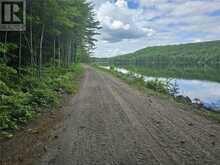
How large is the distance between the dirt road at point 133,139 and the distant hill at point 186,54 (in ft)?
344

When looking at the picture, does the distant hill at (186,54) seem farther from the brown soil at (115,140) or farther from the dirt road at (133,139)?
the brown soil at (115,140)

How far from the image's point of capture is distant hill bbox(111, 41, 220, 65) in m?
112

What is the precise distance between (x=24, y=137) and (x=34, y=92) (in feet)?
13.8

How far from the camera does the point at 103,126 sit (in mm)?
6754

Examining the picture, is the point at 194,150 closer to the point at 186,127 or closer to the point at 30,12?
the point at 186,127

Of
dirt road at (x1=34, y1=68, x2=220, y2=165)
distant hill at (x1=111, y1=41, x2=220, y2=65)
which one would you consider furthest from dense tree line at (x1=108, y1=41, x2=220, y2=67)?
dirt road at (x1=34, y1=68, x2=220, y2=165)

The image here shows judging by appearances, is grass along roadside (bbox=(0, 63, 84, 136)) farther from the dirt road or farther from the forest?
the dirt road

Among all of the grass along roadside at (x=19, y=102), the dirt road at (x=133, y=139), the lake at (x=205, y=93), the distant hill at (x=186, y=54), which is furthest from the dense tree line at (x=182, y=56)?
the dirt road at (x=133, y=139)

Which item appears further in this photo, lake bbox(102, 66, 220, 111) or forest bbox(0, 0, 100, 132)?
lake bbox(102, 66, 220, 111)

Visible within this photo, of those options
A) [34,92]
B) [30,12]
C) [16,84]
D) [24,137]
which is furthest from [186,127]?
[30,12]

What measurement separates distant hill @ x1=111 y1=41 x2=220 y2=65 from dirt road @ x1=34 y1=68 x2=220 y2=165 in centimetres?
10470

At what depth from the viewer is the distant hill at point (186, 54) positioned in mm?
112325

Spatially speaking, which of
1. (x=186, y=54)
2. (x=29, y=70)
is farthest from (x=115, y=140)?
(x=186, y=54)

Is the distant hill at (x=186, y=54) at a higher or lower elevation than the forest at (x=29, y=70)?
higher
